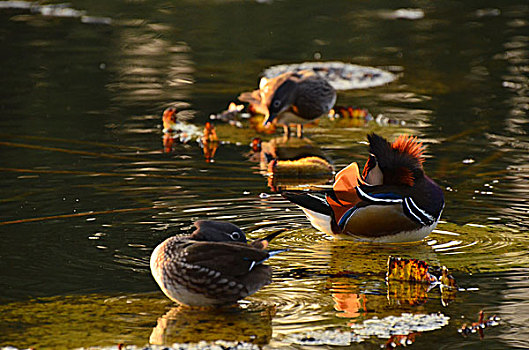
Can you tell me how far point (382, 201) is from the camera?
8.22 meters

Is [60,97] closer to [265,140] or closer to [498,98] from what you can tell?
[265,140]

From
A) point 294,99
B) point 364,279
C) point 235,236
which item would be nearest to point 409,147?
point 364,279

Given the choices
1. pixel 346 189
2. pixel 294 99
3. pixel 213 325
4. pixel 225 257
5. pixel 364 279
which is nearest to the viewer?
pixel 213 325

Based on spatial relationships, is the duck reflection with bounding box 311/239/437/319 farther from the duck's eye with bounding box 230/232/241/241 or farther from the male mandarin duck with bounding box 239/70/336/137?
the male mandarin duck with bounding box 239/70/336/137

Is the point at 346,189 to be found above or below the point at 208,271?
below

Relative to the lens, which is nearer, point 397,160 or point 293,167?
point 397,160

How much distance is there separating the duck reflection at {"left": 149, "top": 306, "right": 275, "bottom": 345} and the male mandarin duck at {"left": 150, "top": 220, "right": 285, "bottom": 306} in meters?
0.10

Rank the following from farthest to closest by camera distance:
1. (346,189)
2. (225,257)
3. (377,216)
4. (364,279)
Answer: (346,189), (377,216), (364,279), (225,257)

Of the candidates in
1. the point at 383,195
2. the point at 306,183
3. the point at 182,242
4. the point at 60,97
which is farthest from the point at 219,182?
the point at 60,97

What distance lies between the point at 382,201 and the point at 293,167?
2746mm

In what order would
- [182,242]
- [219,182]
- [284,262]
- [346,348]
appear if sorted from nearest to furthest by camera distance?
[346,348] < [182,242] < [284,262] < [219,182]

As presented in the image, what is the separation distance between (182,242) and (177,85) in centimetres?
961

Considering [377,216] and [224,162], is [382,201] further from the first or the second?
[224,162]

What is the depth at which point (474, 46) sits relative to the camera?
62.2 feet
